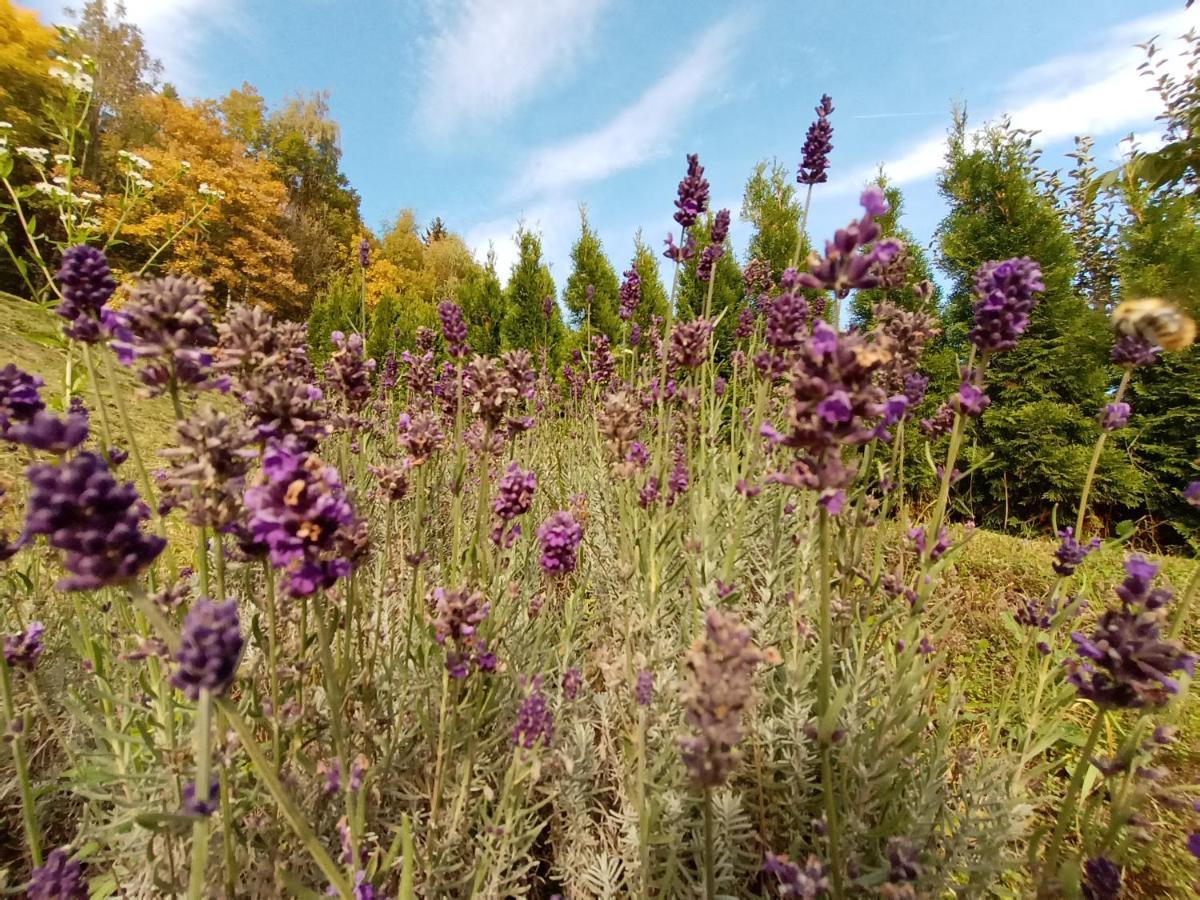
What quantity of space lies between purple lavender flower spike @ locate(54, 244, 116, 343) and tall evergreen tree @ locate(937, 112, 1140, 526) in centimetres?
702

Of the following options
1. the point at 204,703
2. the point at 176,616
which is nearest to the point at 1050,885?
the point at 204,703

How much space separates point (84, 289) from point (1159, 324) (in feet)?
11.9

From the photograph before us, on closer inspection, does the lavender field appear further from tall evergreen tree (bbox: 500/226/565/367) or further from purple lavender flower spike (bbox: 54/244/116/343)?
tall evergreen tree (bbox: 500/226/565/367)

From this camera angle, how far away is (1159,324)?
2211mm

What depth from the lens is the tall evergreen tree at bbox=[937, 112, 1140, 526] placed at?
612 cm

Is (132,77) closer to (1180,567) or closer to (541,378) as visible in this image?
(541,378)

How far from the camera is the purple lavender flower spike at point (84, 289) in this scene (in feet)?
4.72

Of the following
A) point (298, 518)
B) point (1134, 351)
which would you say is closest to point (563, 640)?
point (298, 518)

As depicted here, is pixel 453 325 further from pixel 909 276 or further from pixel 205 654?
pixel 909 276

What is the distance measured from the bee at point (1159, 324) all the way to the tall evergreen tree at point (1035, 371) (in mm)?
4117

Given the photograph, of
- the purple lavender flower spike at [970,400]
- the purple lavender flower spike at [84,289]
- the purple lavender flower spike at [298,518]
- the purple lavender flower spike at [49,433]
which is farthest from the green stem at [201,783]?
the purple lavender flower spike at [970,400]

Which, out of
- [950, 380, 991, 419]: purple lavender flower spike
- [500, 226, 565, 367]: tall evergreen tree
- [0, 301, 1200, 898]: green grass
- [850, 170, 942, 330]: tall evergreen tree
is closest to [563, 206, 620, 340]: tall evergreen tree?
[500, 226, 565, 367]: tall evergreen tree

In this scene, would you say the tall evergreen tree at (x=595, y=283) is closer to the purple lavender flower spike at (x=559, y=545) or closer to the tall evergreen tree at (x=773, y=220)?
the tall evergreen tree at (x=773, y=220)

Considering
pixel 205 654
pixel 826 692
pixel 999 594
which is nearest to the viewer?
pixel 205 654
